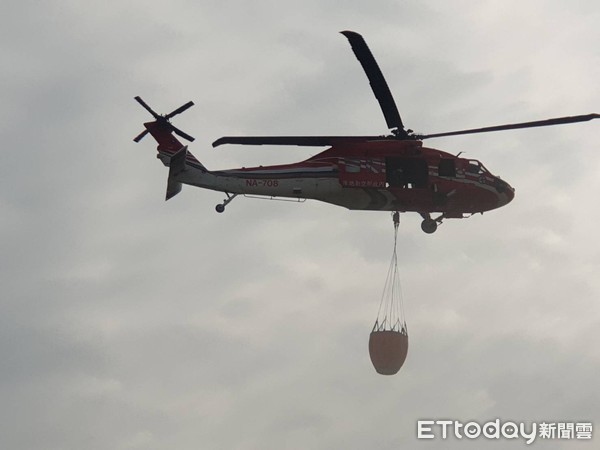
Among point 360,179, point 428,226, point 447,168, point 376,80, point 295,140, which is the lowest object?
point 428,226

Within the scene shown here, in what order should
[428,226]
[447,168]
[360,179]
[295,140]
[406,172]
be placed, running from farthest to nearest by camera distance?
1. [428,226]
2. [447,168]
3. [406,172]
4. [360,179]
5. [295,140]

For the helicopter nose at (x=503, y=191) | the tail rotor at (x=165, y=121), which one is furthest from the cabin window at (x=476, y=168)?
the tail rotor at (x=165, y=121)

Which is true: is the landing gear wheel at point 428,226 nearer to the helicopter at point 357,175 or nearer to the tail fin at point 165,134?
the helicopter at point 357,175

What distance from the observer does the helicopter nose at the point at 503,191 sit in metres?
47.3

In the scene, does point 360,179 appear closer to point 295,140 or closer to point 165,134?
point 295,140

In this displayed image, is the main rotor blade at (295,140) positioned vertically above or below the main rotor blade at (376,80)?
below

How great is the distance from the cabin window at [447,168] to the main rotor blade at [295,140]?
2.30 metres

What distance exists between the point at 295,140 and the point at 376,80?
4110 millimetres

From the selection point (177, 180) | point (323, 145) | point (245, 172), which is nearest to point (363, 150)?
point (323, 145)

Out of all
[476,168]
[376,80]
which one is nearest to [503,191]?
[476,168]

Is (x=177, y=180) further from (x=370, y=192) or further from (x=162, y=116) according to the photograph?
(x=370, y=192)

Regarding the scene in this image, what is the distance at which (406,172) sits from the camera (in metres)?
45.3

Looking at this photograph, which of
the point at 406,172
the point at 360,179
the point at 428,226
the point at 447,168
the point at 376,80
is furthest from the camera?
the point at 428,226

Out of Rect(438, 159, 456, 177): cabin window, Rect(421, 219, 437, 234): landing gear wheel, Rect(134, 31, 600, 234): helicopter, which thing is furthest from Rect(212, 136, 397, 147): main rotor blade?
Rect(421, 219, 437, 234): landing gear wheel
